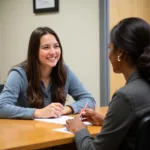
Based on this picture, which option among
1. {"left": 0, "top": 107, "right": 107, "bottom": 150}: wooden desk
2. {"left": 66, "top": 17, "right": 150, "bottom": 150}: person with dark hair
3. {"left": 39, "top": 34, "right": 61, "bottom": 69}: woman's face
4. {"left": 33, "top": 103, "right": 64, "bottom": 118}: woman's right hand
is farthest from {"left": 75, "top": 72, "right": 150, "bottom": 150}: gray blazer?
{"left": 39, "top": 34, "right": 61, "bottom": 69}: woman's face

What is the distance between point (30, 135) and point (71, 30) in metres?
2.35

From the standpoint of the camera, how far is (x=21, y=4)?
418 cm

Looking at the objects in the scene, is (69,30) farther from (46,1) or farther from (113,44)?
(113,44)

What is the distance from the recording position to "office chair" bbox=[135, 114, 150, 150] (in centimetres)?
114

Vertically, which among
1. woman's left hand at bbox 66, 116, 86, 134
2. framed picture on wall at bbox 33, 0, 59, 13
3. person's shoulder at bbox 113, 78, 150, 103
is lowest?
woman's left hand at bbox 66, 116, 86, 134

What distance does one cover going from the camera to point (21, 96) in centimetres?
223

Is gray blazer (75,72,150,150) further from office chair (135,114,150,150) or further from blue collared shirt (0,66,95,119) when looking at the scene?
blue collared shirt (0,66,95,119)

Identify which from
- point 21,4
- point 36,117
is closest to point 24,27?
point 21,4

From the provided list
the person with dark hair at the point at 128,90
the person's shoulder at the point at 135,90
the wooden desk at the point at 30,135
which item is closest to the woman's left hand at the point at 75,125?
the wooden desk at the point at 30,135

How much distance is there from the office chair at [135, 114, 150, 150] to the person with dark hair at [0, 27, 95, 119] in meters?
0.90

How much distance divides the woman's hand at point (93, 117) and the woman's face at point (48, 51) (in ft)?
1.96

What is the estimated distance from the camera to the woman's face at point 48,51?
7.63 ft

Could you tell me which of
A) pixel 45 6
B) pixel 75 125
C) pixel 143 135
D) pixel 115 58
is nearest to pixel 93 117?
pixel 75 125

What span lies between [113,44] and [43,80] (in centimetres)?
108
